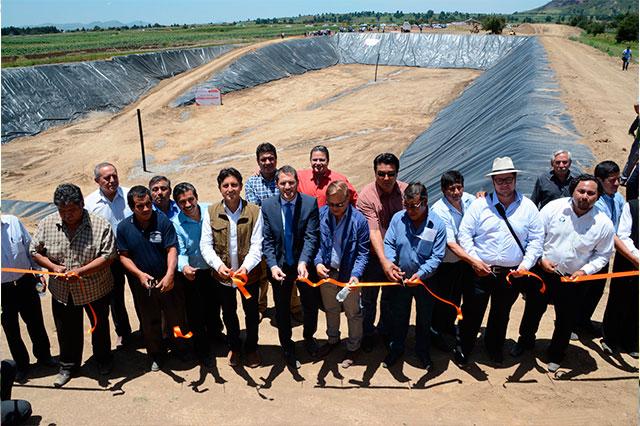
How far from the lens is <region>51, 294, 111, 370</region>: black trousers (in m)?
4.39

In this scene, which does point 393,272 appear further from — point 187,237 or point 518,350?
point 187,237

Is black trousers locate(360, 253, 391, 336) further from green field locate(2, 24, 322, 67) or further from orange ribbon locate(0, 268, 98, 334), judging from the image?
green field locate(2, 24, 322, 67)

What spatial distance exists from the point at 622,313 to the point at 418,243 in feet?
7.94

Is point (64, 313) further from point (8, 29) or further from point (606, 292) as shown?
point (8, 29)

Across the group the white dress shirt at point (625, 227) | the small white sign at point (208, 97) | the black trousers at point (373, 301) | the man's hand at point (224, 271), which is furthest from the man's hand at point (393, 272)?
the small white sign at point (208, 97)

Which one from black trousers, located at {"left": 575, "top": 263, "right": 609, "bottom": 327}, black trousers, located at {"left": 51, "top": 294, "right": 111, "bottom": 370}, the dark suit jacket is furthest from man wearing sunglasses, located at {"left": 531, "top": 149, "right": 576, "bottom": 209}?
black trousers, located at {"left": 51, "top": 294, "right": 111, "bottom": 370}

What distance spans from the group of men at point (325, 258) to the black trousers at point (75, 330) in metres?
0.01

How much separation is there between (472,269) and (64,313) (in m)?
3.98

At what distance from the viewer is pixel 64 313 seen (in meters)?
4.40

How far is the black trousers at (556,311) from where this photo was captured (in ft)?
14.0

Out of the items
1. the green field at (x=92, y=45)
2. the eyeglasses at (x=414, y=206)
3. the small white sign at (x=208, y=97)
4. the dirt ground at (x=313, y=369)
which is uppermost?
the green field at (x=92, y=45)

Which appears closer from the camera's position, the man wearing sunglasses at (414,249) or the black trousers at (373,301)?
the man wearing sunglasses at (414,249)

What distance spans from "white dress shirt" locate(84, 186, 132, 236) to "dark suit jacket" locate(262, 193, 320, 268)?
1.74m

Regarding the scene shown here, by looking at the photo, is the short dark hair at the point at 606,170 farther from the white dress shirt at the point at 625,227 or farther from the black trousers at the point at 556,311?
the black trousers at the point at 556,311
